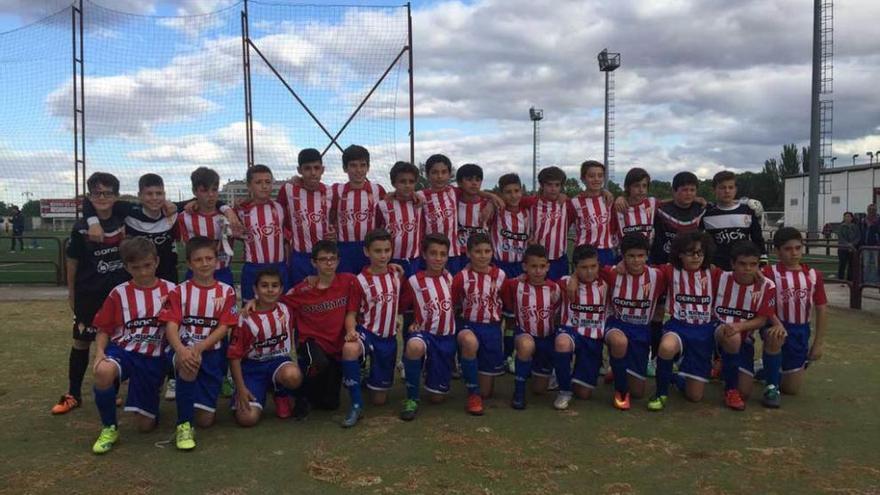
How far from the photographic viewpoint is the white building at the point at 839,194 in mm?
34094

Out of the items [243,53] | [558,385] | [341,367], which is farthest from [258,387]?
[243,53]

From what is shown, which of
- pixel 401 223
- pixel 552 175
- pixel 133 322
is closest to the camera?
pixel 133 322

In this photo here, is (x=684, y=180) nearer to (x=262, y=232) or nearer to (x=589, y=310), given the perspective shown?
(x=589, y=310)

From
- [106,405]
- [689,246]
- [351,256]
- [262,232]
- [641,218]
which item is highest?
[641,218]

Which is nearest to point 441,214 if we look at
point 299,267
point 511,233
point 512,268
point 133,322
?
point 511,233

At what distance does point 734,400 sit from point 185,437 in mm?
3612

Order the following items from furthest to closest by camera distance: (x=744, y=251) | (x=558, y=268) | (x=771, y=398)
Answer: (x=558, y=268)
(x=744, y=251)
(x=771, y=398)

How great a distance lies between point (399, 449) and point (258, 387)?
3.79ft

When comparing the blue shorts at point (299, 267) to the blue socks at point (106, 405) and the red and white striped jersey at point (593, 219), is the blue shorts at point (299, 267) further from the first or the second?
the red and white striped jersey at point (593, 219)

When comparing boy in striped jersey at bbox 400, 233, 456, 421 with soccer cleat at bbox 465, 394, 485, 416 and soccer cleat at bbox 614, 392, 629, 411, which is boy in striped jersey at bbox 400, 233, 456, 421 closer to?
soccer cleat at bbox 465, 394, 485, 416

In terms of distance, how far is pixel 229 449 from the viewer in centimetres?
359

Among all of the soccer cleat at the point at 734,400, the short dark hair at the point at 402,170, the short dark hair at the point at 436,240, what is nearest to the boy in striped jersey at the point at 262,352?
the short dark hair at the point at 436,240

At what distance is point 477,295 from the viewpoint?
4.62m

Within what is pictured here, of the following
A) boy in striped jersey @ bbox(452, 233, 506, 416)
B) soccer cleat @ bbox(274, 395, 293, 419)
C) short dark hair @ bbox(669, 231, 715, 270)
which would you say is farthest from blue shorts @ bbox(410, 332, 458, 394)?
short dark hair @ bbox(669, 231, 715, 270)
